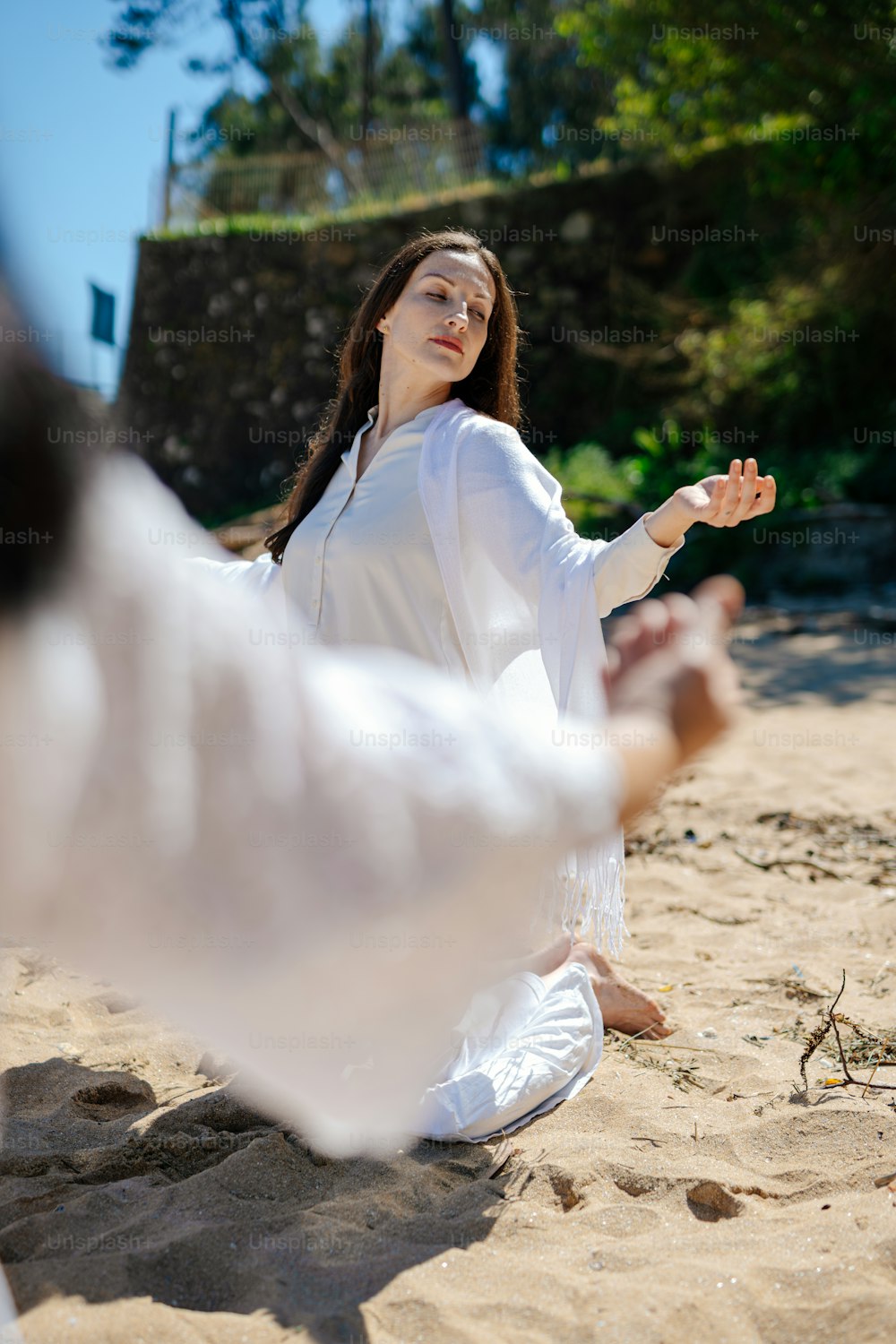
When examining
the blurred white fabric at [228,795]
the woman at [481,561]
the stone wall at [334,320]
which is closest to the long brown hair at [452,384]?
the woman at [481,561]

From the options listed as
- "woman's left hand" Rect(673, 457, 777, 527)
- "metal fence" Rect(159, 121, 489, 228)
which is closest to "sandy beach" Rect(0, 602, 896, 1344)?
"woman's left hand" Rect(673, 457, 777, 527)

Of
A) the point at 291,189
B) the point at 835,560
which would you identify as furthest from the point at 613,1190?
the point at 291,189

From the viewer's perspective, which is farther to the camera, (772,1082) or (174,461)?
(174,461)

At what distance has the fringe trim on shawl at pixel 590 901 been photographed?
175 cm

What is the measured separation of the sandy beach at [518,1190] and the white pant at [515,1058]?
4 centimetres

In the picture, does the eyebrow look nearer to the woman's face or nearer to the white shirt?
the woman's face

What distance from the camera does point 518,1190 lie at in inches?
76.4

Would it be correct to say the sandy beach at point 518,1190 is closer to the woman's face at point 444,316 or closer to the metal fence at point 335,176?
the woman's face at point 444,316

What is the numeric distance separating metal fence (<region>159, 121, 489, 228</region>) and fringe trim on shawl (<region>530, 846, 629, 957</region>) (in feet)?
47.4

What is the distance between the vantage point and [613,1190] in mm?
1927

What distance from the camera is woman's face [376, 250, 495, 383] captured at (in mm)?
2537

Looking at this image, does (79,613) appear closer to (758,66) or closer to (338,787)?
(338,787)

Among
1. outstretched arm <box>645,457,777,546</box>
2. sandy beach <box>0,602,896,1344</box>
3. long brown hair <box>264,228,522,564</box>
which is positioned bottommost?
sandy beach <box>0,602,896,1344</box>

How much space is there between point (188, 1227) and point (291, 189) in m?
16.6
